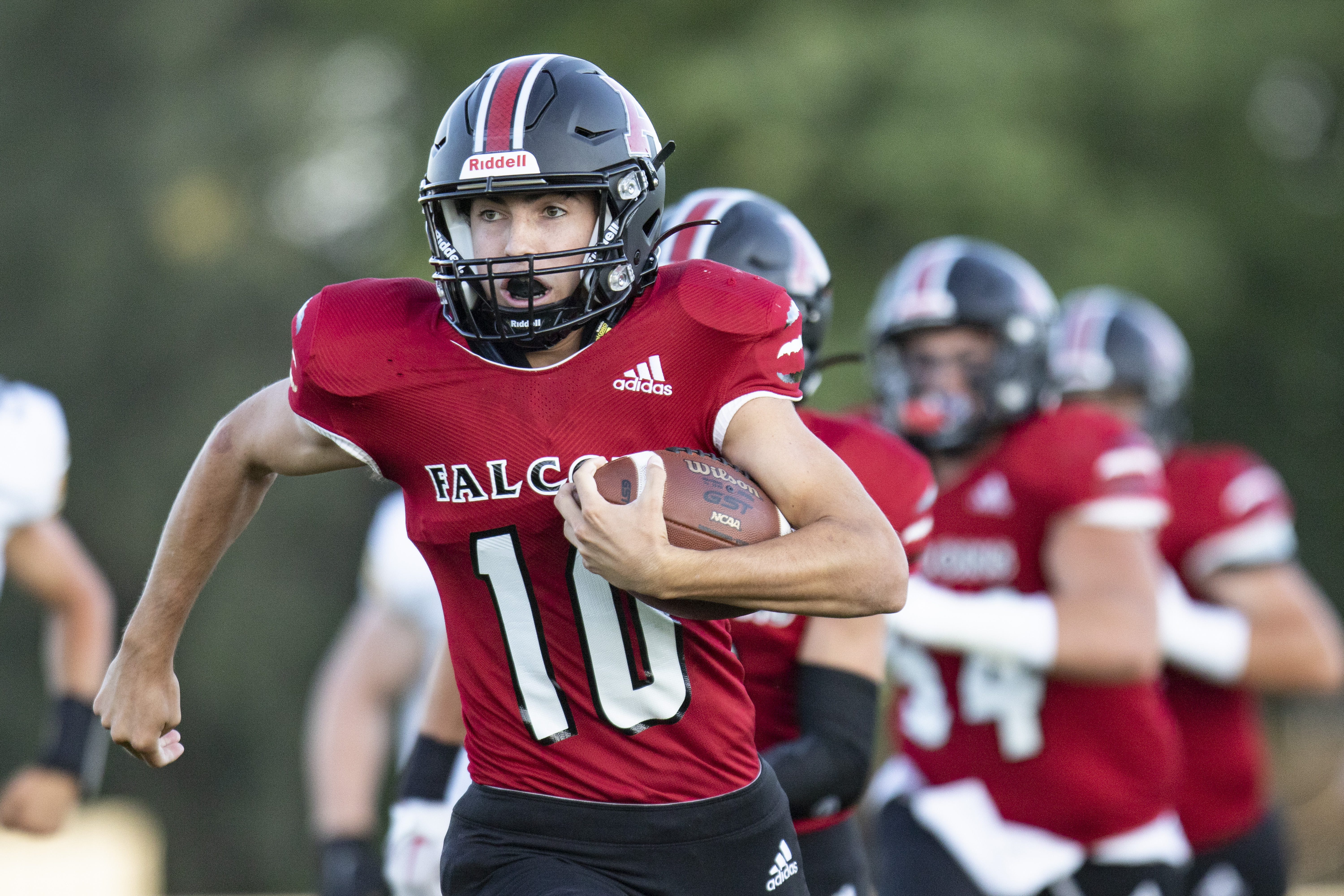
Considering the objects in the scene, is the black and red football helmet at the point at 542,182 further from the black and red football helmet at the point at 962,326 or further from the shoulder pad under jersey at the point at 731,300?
the black and red football helmet at the point at 962,326

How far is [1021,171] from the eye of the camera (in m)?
11.7

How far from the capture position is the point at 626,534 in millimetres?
2559

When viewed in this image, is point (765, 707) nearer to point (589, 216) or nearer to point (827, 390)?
point (589, 216)

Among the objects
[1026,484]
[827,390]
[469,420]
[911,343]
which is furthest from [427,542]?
[827,390]

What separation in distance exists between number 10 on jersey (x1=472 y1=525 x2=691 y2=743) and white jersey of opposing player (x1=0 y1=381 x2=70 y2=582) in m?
2.69

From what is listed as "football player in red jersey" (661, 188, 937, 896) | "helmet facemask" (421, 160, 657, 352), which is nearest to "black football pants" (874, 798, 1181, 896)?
"football player in red jersey" (661, 188, 937, 896)

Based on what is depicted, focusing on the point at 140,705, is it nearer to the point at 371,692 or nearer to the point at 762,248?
the point at 762,248

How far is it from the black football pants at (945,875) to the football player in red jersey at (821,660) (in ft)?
2.49

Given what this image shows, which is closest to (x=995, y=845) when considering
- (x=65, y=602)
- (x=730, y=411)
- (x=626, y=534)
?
(x=730, y=411)

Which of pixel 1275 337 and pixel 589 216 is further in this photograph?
pixel 1275 337

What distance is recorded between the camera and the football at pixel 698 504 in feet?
8.64

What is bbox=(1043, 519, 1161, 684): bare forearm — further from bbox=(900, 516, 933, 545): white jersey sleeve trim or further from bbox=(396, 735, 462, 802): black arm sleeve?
bbox=(396, 735, 462, 802): black arm sleeve

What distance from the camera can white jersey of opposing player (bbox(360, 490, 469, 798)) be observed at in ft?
16.8

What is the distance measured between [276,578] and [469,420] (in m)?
11.3
